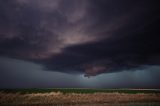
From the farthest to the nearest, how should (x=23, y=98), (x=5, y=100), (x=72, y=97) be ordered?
(x=72, y=97) < (x=23, y=98) < (x=5, y=100)

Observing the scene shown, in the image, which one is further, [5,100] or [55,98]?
[55,98]

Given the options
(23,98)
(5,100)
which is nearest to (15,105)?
(5,100)

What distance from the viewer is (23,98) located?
2253 inches

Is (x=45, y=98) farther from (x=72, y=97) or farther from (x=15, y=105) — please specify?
(x=15, y=105)

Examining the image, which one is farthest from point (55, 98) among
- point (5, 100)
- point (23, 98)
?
point (5, 100)

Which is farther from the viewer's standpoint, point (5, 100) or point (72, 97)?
point (72, 97)

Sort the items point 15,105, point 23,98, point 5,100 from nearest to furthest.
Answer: point 15,105 → point 5,100 → point 23,98

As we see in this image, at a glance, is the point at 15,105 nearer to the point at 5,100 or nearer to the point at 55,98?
the point at 5,100

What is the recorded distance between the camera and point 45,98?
2345 inches

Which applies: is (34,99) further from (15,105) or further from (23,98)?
(15,105)

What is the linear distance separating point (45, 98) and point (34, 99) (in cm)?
346

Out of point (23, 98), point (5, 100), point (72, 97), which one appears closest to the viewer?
point (5, 100)

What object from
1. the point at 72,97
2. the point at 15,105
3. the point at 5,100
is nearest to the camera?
the point at 15,105

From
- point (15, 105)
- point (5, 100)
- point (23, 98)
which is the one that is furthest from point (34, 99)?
point (15, 105)
